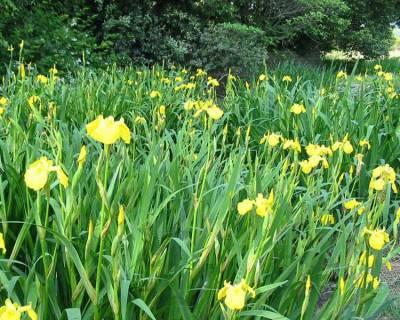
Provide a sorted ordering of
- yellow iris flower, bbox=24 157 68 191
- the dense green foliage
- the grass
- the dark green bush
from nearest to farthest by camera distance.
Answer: yellow iris flower, bbox=24 157 68 191 < the grass < the dense green foliage < the dark green bush

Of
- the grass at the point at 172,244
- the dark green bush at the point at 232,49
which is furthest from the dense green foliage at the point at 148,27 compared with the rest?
the grass at the point at 172,244

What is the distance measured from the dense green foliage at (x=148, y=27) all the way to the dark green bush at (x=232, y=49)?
13mm

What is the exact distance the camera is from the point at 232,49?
6.98 meters

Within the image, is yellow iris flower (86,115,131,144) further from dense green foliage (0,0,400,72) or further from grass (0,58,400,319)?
dense green foliage (0,0,400,72)

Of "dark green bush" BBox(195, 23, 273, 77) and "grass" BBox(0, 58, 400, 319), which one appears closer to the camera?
"grass" BBox(0, 58, 400, 319)

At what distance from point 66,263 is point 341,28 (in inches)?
343

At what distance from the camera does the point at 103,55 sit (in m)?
7.07

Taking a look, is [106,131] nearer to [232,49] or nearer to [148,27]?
[232,49]

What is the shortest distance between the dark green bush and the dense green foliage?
0.5 inches

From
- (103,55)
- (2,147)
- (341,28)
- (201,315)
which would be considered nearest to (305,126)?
(2,147)

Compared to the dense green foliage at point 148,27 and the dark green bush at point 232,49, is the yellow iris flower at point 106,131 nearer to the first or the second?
the dense green foliage at point 148,27

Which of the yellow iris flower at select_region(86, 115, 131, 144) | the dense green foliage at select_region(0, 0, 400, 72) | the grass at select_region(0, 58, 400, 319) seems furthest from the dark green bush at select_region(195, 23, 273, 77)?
the yellow iris flower at select_region(86, 115, 131, 144)

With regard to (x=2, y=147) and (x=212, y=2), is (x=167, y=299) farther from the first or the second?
(x=212, y=2)

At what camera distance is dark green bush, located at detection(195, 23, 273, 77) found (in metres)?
7.01
